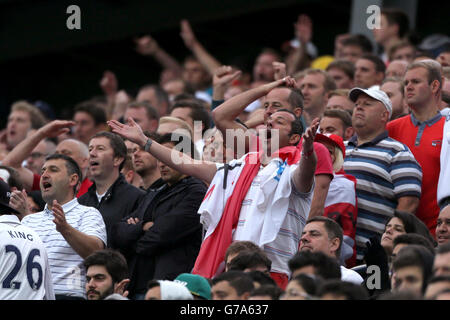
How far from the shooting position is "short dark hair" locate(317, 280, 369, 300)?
219 inches

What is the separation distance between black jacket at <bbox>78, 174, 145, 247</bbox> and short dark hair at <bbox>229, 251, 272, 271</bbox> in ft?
6.28

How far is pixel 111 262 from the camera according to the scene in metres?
7.24

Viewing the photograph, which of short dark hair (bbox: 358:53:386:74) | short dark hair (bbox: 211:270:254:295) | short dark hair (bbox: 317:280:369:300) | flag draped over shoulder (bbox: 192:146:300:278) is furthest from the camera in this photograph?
short dark hair (bbox: 358:53:386:74)

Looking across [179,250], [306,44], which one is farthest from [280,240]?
[306,44]

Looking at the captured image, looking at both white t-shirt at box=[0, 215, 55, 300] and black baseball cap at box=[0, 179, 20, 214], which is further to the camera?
black baseball cap at box=[0, 179, 20, 214]

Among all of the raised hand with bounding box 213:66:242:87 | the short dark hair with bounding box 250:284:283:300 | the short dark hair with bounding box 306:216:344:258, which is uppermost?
the raised hand with bounding box 213:66:242:87

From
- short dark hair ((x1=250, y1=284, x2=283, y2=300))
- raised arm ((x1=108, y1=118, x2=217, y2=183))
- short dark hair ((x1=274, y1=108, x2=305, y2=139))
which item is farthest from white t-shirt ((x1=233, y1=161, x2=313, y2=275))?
short dark hair ((x1=250, y1=284, x2=283, y2=300))

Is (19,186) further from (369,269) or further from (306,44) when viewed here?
(306,44)

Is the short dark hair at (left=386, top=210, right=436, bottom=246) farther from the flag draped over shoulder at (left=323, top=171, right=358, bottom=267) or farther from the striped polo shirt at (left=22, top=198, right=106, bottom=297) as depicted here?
the striped polo shirt at (left=22, top=198, right=106, bottom=297)

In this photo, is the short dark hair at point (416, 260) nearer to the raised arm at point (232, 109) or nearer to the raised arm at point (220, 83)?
the raised arm at point (232, 109)

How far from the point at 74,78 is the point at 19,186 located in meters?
9.79

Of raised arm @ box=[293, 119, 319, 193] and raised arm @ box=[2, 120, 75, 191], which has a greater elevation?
raised arm @ box=[2, 120, 75, 191]

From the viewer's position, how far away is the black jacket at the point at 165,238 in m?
7.93

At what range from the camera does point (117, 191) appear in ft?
28.7
